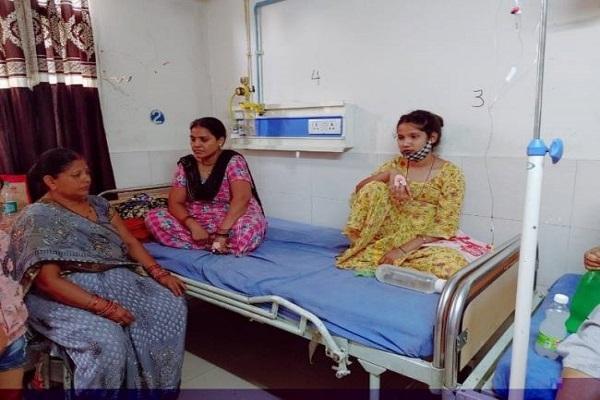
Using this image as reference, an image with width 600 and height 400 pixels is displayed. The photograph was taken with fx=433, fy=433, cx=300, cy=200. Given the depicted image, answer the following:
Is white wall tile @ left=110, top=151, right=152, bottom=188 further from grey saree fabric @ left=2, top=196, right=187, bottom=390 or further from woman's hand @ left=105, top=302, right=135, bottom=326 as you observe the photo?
woman's hand @ left=105, top=302, right=135, bottom=326

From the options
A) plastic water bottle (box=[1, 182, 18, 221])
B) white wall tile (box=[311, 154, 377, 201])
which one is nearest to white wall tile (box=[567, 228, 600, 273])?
white wall tile (box=[311, 154, 377, 201])

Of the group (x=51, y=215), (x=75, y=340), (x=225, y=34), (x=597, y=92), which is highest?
(x=225, y=34)

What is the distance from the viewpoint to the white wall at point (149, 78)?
3418 mm

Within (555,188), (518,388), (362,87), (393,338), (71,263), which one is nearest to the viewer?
(518,388)

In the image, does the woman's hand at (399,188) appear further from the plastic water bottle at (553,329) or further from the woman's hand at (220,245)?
the woman's hand at (220,245)

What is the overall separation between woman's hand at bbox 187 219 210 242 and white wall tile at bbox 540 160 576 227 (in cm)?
199

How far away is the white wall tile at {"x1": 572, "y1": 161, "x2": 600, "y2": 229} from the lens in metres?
2.17

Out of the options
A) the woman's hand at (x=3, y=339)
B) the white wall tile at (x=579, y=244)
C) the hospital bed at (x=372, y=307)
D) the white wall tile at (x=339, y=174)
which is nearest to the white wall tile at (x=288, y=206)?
the white wall tile at (x=339, y=174)

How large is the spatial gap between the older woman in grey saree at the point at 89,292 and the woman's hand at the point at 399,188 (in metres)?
1.31

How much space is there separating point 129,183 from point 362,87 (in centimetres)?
205

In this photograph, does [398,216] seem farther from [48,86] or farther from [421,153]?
[48,86]

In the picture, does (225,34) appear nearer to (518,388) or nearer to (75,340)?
(75,340)

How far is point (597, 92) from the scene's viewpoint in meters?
2.13

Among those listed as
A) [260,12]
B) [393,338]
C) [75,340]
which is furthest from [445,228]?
[260,12]
